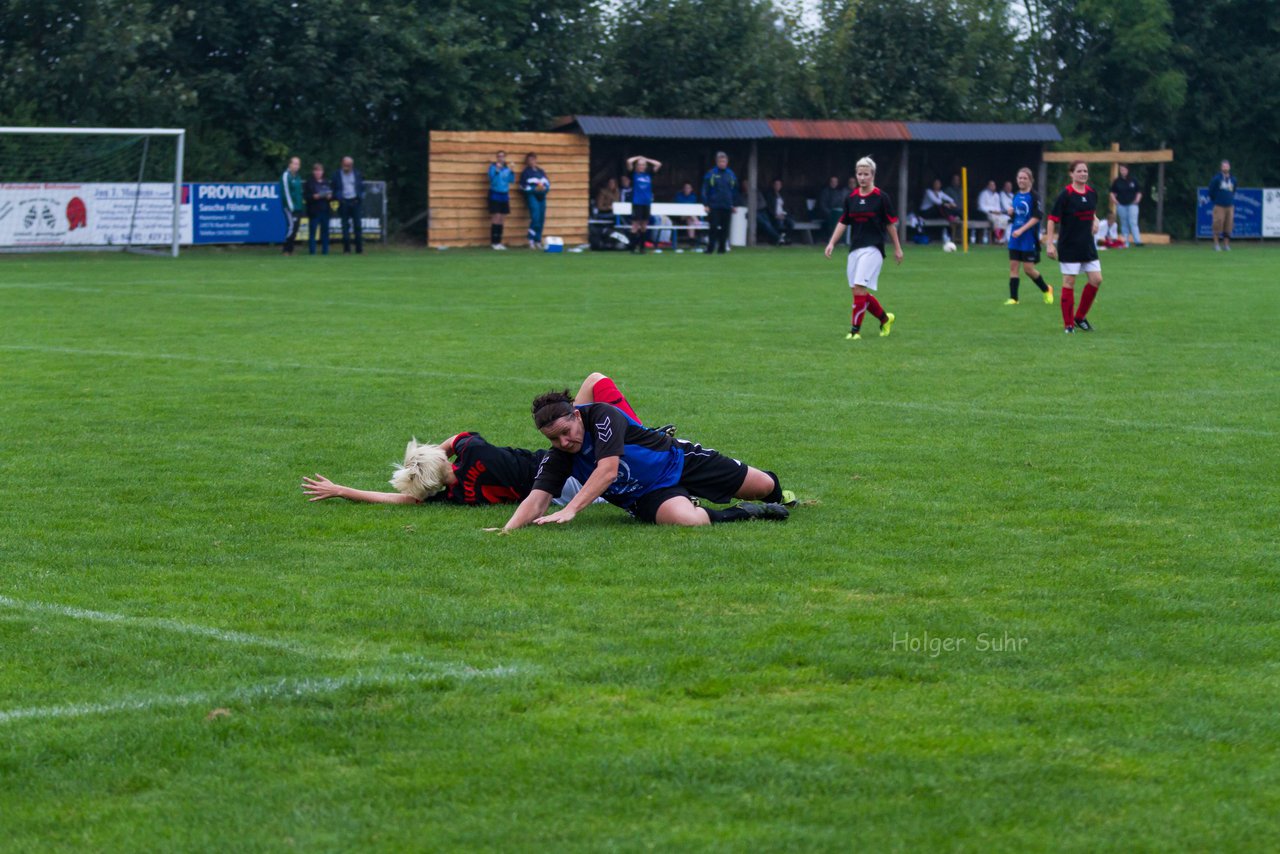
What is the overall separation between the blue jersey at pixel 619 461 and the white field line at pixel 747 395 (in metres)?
3.90

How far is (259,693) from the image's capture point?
16.6ft

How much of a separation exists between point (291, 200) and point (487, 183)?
5.00 m

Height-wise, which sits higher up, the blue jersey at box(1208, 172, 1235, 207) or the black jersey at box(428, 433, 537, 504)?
the blue jersey at box(1208, 172, 1235, 207)

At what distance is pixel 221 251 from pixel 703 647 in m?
29.0

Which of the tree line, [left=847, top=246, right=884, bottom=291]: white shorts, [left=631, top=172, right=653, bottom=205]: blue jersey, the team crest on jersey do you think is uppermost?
the tree line

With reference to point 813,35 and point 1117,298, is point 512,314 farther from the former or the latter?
point 813,35

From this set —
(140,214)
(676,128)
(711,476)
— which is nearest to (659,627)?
(711,476)

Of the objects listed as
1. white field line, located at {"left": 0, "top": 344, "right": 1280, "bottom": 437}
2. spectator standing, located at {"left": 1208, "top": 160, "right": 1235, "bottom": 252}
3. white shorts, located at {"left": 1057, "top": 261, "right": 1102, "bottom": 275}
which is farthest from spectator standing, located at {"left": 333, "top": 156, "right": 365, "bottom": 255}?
spectator standing, located at {"left": 1208, "top": 160, "right": 1235, "bottom": 252}

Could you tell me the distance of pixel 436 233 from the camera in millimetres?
35750

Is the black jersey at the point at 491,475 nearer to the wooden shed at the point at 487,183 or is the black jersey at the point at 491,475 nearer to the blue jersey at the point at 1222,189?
the wooden shed at the point at 487,183

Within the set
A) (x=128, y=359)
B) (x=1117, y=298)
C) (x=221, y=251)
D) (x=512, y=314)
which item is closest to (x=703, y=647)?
(x=128, y=359)

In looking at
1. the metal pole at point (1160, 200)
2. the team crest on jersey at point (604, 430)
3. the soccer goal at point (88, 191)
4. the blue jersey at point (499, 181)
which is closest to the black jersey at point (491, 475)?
the team crest on jersey at point (604, 430)

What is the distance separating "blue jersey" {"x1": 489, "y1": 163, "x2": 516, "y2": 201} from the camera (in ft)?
114

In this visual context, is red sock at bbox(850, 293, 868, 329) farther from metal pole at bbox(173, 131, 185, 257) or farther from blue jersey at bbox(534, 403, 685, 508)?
metal pole at bbox(173, 131, 185, 257)
